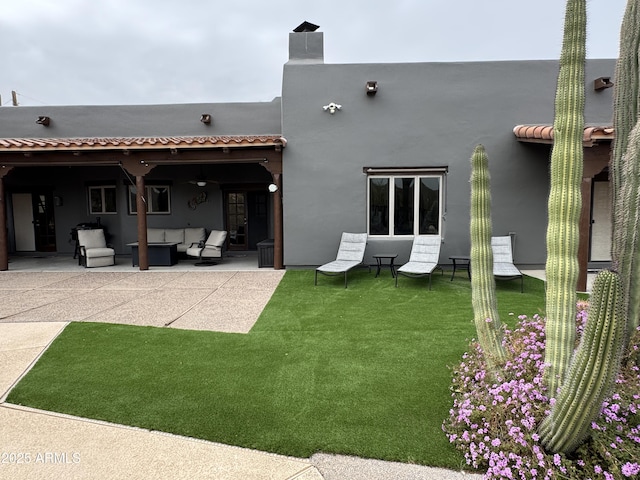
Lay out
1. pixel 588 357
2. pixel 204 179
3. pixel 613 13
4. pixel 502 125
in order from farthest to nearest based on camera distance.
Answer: pixel 204 179, pixel 502 125, pixel 613 13, pixel 588 357

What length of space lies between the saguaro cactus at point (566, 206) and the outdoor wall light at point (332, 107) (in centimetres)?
714

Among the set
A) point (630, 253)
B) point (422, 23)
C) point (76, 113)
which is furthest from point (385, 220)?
point (76, 113)

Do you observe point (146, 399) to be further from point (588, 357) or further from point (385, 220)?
point (385, 220)

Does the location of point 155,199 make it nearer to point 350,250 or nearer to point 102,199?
point 102,199

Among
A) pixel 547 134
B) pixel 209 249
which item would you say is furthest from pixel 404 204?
pixel 209 249

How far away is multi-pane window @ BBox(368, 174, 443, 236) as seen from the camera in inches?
387

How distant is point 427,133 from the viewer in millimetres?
9664

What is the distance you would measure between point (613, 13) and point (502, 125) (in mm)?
5859

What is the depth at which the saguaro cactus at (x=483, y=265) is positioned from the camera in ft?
11.2

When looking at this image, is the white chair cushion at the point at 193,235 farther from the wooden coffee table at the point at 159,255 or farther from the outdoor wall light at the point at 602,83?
the outdoor wall light at the point at 602,83

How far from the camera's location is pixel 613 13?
3930 mm

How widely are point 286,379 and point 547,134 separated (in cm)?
716

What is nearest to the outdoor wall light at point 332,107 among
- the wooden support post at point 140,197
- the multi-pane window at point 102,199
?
the wooden support post at point 140,197

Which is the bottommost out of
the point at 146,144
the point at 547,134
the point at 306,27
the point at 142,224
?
the point at 142,224
